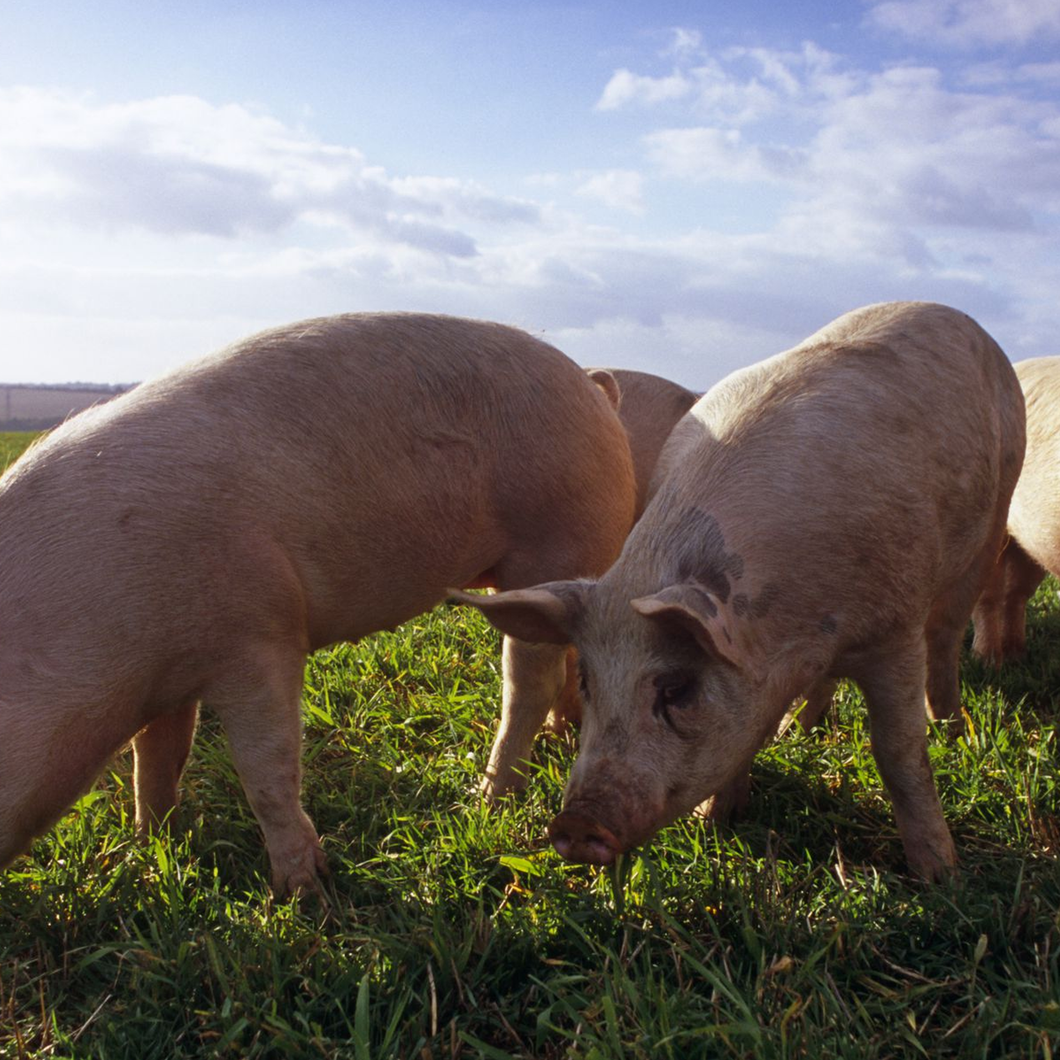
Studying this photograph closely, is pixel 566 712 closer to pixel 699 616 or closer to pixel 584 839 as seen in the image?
pixel 584 839

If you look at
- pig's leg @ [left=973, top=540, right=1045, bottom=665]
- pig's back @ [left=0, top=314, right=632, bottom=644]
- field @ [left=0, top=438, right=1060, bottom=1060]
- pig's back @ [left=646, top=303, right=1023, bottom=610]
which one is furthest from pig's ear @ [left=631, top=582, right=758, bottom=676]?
pig's leg @ [left=973, top=540, right=1045, bottom=665]

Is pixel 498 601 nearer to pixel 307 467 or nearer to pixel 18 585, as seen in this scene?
pixel 307 467

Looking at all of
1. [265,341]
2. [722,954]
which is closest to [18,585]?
[265,341]

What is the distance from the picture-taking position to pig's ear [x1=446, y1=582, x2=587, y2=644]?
10.4 ft

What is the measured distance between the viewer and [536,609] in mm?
3219

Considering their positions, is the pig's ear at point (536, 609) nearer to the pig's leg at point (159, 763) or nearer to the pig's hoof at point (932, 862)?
the pig's hoof at point (932, 862)

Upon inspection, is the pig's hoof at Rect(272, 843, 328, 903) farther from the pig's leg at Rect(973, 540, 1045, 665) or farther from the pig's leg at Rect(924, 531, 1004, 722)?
the pig's leg at Rect(973, 540, 1045, 665)

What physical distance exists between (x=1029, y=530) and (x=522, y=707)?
9.65 feet

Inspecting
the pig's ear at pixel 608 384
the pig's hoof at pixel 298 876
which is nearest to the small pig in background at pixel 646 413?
the pig's ear at pixel 608 384

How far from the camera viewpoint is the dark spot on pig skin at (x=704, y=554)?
125 inches

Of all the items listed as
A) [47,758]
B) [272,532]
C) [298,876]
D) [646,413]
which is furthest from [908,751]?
[646,413]

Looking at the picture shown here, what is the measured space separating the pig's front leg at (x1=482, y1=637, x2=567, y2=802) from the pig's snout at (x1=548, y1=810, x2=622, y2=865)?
132 centimetres

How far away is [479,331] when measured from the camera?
4.44 m

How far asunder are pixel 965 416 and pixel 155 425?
280 cm
